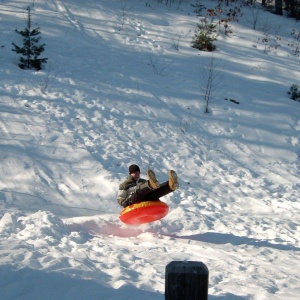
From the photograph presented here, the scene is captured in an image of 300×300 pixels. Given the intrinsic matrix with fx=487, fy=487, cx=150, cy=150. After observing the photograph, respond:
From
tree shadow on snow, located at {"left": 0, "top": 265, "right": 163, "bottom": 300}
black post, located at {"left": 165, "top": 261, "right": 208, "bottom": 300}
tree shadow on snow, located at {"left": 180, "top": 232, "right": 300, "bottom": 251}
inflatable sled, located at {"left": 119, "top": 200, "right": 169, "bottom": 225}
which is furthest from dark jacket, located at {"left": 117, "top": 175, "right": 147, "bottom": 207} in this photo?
black post, located at {"left": 165, "top": 261, "right": 208, "bottom": 300}

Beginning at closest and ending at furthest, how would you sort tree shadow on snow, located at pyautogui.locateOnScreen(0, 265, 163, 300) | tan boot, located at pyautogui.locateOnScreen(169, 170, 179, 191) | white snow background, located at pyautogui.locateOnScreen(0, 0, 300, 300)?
tree shadow on snow, located at pyautogui.locateOnScreen(0, 265, 163, 300) → white snow background, located at pyautogui.locateOnScreen(0, 0, 300, 300) → tan boot, located at pyautogui.locateOnScreen(169, 170, 179, 191)

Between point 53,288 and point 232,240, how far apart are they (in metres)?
3.52

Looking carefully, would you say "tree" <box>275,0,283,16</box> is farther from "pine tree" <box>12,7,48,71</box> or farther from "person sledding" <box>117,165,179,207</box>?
"person sledding" <box>117,165,179,207</box>

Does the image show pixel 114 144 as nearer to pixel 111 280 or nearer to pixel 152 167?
pixel 152 167

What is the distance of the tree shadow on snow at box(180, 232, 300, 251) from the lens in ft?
22.6

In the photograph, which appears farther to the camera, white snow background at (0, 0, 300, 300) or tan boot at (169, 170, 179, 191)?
tan boot at (169, 170, 179, 191)

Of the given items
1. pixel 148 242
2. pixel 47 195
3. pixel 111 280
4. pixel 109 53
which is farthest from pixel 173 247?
pixel 109 53

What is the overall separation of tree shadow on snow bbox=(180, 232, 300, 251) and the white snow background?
0.04 metres

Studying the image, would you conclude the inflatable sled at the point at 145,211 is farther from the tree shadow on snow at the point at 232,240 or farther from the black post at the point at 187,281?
the black post at the point at 187,281

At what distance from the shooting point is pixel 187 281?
98.7 inches

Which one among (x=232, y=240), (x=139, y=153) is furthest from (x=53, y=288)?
(x=139, y=153)

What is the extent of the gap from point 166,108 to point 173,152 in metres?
1.83

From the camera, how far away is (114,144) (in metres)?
10.3

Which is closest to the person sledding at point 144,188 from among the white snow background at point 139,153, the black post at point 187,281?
the white snow background at point 139,153
